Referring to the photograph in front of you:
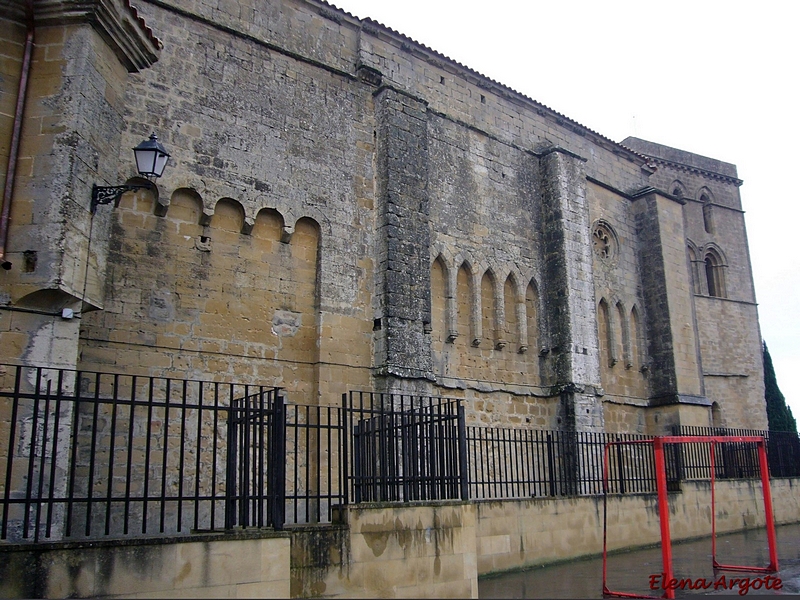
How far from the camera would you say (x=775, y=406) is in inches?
1133

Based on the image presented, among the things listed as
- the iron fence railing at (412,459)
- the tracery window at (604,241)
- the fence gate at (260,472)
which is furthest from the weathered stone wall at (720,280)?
the fence gate at (260,472)

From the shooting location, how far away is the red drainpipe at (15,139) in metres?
7.46

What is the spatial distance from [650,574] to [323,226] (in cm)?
780

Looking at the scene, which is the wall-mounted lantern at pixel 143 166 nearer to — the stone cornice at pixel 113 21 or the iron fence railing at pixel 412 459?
the stone cornice at pixel 113 21

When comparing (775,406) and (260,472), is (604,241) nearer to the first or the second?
(775,406)

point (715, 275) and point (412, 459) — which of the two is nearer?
point (412, 459)

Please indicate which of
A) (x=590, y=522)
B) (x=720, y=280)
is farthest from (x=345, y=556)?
(x=720, y=280)

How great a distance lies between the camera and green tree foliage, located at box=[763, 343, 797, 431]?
28500 millimetres

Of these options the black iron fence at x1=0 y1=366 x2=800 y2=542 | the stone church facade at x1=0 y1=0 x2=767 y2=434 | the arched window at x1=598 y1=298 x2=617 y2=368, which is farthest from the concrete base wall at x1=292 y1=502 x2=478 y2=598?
the arched window at x1=598 y1=298 x2=617 y2=368

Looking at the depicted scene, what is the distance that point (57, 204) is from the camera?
7.62 m

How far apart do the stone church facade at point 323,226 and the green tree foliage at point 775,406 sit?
11260 millimetres

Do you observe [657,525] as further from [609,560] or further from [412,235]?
[412,235]

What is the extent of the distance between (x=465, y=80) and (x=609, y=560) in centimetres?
1067

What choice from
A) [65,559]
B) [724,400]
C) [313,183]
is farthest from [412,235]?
[724,400]
